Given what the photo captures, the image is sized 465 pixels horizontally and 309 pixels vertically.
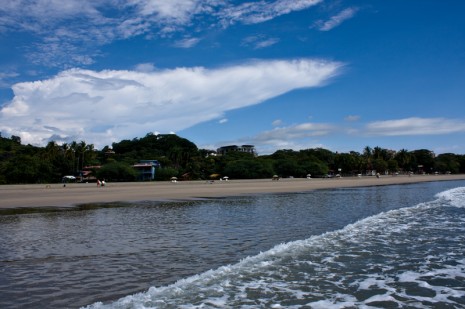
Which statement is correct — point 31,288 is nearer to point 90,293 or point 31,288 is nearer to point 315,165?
point 90,293

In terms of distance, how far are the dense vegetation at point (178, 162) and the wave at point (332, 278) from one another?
2602 inches

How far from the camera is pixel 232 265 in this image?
27.5 feet

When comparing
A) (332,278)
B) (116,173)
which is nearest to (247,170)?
(116,173)

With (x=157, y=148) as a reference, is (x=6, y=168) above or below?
below

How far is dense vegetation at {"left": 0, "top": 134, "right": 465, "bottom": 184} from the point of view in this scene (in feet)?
239

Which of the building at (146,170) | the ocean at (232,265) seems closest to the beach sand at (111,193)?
the ocean at (232,265)

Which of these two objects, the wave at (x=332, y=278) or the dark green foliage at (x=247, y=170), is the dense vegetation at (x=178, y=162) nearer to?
the dark green foliage at (x=247, y=170)

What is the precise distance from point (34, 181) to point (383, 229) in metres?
68.0

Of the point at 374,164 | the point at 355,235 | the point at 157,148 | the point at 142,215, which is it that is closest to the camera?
the point at 355,235

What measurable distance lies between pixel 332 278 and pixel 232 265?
2.15 meters

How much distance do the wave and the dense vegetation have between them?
66.1 m

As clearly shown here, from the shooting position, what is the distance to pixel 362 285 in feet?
23.1

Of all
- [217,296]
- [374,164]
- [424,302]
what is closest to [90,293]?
[217,296]

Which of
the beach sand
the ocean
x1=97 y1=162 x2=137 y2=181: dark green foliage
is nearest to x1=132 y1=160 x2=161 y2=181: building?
x1=97 y1=162 x2=137 y2=181: dark green foliage
